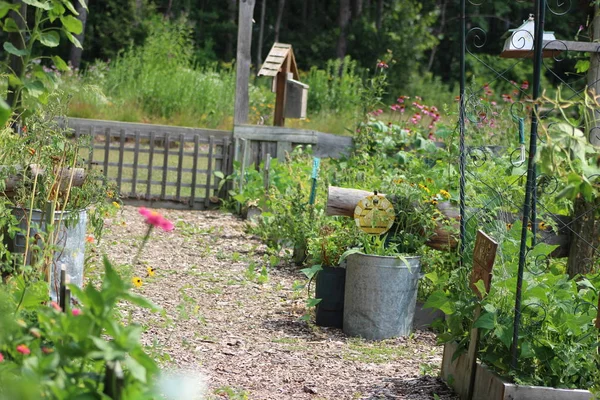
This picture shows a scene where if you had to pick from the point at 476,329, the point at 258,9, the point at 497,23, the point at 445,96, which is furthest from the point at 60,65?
the point at 497,23

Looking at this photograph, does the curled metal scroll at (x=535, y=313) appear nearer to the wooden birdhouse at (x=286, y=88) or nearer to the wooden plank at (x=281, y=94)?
the wooden birdhouse at (x=286, y=88)

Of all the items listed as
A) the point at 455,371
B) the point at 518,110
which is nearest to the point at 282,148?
the point at 518,110

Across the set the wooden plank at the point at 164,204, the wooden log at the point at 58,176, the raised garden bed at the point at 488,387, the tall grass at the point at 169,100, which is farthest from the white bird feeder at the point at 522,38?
the tall grass at the point at 169,100

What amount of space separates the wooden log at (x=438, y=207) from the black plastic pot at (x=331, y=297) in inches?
14.3

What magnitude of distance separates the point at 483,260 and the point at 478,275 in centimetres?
10

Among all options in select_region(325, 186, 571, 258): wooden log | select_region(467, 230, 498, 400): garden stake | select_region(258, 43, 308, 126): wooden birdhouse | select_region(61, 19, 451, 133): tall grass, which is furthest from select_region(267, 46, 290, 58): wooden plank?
select_region(467, 230, 498, 400): garden stake

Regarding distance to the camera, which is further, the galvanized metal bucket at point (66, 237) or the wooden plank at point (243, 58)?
the wooden plank at point (243, 58)

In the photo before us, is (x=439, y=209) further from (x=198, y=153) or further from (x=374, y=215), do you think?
(x=198, y=153)

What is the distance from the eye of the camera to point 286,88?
398 inches

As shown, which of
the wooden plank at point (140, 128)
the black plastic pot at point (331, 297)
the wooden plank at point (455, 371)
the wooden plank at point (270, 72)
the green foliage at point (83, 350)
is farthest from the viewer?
the wooden plank at point (140, 128)

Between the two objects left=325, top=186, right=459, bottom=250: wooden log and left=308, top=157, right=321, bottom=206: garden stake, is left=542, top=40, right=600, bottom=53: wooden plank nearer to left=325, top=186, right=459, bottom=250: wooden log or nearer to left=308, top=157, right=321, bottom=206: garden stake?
left=325, top=186, right=459, bottom=250: wooden log

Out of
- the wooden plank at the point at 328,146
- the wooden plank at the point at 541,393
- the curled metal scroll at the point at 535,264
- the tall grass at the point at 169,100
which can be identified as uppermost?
the tall grass at the point at 169,100

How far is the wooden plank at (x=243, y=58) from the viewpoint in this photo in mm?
9836

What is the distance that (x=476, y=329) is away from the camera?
3830 millimetres
